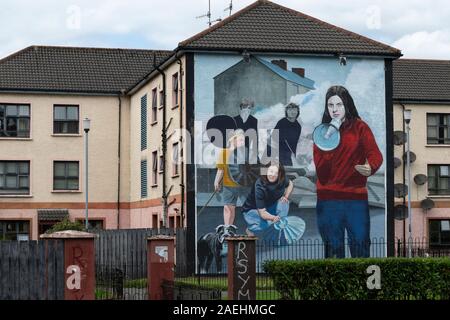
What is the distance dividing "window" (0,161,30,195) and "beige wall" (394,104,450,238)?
18.2 meters

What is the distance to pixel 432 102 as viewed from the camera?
165ft

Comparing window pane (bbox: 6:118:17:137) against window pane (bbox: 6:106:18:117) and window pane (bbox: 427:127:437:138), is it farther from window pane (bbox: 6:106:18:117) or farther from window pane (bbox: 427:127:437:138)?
window pane (bbox: 427:127:437:138)

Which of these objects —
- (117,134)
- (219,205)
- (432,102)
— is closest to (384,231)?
(219,205)

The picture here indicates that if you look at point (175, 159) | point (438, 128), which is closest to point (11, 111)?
point (175, 159)

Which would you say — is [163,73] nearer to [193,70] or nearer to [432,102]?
[193,70]

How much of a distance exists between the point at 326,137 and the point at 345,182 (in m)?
1.86

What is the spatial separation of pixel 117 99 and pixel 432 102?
1576cm

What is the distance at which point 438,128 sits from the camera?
1997 inches

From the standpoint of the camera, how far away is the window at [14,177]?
4941 centimetres

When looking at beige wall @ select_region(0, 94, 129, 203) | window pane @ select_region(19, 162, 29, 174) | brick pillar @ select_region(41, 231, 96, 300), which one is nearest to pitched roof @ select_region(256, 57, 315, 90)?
beige wall @ select_region(0, 94, 129, 203)

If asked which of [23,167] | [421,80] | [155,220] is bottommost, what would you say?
[155,220]

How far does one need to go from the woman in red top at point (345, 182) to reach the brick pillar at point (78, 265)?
19053 millimetres

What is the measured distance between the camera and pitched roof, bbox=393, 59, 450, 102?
50500 mm

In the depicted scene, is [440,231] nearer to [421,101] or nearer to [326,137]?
[421,101]
